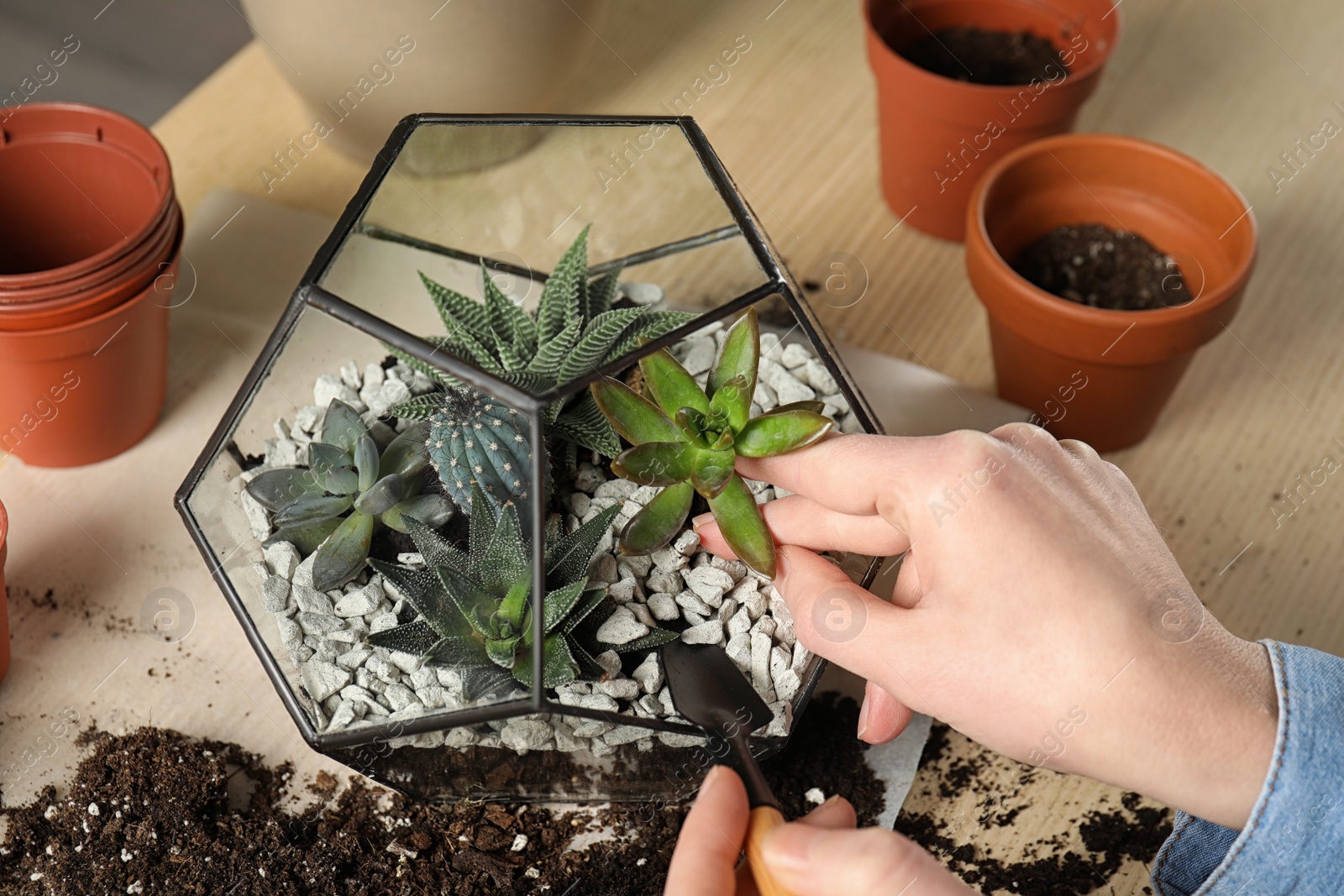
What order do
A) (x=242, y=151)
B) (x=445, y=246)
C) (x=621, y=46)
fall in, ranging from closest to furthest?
1. (x=445, y=246)
2. (x=242, y=151)
3. (x=621, y=46)

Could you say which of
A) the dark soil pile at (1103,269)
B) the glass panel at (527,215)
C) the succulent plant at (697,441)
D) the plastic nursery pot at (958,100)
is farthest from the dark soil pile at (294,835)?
the plastic nursery pot at (958,100)

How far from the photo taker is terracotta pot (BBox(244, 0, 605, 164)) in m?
1.00

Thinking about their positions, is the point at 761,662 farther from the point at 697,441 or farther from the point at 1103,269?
the point at 1103,269

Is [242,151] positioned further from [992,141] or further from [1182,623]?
[1182,623]

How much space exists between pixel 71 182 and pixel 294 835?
2.00ft

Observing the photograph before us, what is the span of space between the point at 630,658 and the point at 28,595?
0.56 metres

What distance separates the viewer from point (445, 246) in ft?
2.95

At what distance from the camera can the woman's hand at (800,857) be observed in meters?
0.56

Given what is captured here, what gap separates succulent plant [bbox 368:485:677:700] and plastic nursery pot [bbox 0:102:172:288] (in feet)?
1.44

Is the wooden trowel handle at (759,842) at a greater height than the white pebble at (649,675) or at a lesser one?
greater

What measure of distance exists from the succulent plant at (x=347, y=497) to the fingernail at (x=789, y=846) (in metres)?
0.31

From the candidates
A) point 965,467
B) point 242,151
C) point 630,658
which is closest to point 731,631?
point 630,658

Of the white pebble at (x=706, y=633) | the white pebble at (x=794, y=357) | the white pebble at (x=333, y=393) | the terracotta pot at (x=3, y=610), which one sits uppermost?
the white pebble at (x=333, y=393)

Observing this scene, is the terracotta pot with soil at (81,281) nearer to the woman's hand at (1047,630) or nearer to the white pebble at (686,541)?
the white pebble at (686,541)
